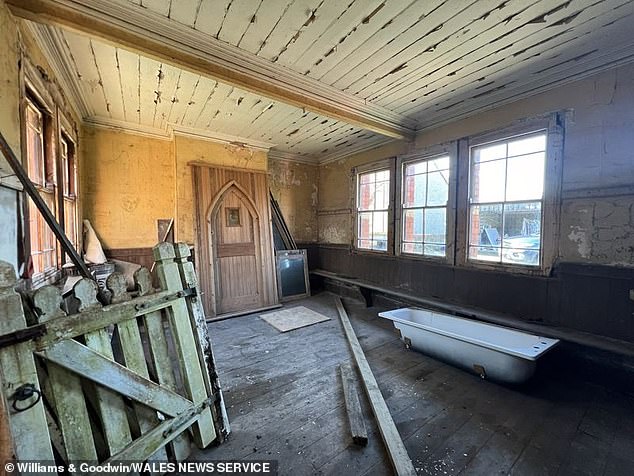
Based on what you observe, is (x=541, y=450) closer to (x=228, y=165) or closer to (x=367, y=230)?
(x=367, y=230)

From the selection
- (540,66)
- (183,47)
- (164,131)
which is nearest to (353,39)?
(183,47)

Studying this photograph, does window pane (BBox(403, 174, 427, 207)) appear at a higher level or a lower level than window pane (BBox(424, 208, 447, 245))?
higher

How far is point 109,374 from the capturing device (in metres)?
1.17

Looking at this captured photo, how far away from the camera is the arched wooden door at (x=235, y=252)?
3898mm

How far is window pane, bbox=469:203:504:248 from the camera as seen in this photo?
2877 millimetres

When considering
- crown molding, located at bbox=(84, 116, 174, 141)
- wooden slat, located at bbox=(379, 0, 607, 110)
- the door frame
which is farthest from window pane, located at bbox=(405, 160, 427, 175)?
crown molding, located at bbox=(84, 116, 174, 141)

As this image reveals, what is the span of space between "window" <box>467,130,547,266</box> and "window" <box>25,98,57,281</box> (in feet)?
12.9

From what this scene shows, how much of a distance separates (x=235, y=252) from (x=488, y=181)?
339 centimetres

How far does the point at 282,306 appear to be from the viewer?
169 inches

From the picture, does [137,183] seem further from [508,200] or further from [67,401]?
[508,200]

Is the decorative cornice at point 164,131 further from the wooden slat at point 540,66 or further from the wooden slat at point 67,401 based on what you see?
the wooden slat at point 67,401

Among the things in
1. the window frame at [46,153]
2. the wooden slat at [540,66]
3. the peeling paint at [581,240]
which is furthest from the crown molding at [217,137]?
the peeling paint at [581,240]

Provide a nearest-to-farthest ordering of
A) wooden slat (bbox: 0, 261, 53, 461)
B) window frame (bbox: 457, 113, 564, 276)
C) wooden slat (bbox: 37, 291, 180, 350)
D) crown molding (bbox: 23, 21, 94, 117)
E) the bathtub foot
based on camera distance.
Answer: wooden slat (bbox: 0, 261, 53, 461) → wooden slat (bbox: 37, 291, 180, 350) → crown molding (bbox: 23, 21, 94, 117) → the bathtub foot → window frame (bbox: 457, 113, 564, 276)

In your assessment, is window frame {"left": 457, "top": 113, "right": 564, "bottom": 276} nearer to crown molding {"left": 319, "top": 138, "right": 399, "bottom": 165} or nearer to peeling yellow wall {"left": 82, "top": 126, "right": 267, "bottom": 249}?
crown molding {"left": 319, "top": 138, "right": 399, "bottom": 165}
